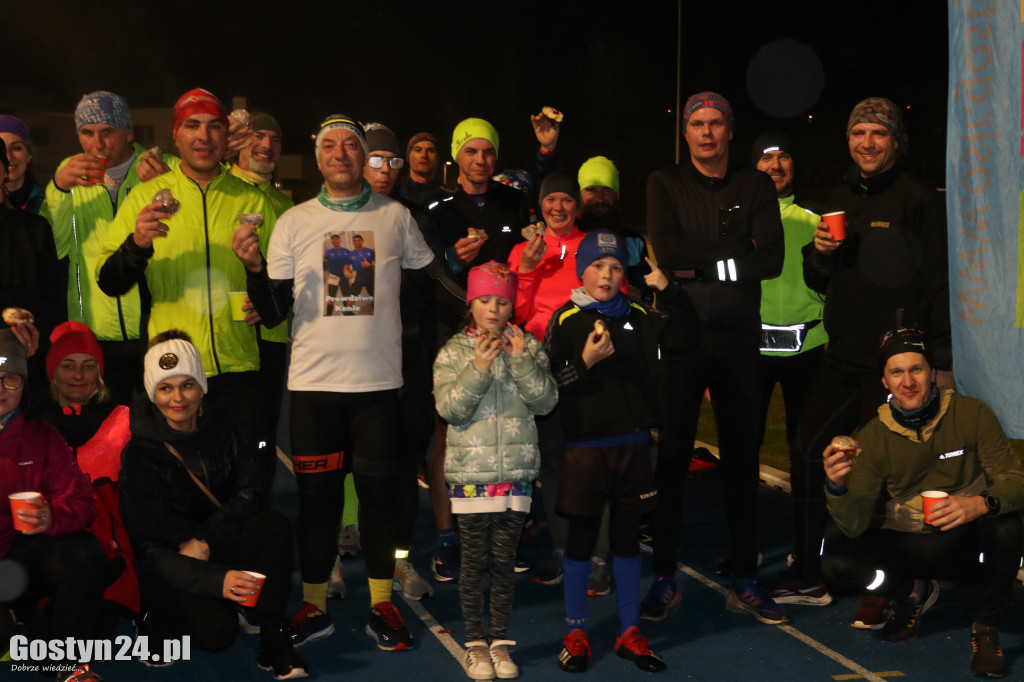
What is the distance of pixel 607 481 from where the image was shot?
5.48 m

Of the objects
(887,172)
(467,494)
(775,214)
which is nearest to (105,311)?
(467,494)

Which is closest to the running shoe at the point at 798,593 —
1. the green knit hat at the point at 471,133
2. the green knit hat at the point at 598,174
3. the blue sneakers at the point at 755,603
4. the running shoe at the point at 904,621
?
the blue sneakers at the point at 755,603

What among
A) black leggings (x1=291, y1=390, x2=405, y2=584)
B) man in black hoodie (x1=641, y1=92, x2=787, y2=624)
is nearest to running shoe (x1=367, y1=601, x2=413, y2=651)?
black leggings (x1=291, y1=390, x2=405, y2=584)

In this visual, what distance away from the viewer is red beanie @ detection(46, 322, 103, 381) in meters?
5.82

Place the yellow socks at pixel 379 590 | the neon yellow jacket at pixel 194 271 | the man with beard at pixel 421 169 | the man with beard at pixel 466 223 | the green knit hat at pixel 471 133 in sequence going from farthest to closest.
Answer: the man with beard at pixel 421 169 → the green knit hat at pixel 471 133 → the man with beard at pixel 466 223 → the yellow socks at pixel 379 590 → the neon yellow jacket at pixel 194 271

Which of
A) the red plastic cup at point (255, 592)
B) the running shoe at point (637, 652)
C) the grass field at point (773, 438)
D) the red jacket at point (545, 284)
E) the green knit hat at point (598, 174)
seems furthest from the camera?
the grass field at point (773, 438)

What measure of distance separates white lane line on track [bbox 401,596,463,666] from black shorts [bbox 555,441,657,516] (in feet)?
2.94

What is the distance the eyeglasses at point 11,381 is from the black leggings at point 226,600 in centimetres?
108

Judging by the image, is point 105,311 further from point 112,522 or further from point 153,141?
point 153,141

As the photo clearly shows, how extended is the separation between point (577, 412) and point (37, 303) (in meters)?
3.07

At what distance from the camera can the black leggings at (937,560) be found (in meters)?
5.31

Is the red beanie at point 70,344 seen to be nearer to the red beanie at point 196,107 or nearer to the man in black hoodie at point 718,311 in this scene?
the red beanie at point 196,107

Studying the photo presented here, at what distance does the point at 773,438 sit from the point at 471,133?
17.5 feet

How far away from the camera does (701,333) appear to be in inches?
231
